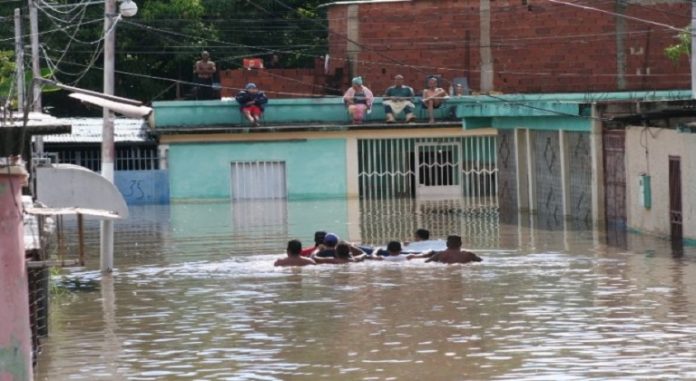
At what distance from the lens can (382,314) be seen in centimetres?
2178

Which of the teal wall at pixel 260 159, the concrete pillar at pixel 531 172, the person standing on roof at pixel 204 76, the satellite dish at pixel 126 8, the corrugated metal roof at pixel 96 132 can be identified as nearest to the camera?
the satellite dish at pixel 126 8

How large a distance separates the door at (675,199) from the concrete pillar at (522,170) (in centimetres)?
1144

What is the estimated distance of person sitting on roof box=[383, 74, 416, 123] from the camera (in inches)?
1940

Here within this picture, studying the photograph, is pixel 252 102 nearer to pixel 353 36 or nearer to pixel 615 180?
pixel 353 36

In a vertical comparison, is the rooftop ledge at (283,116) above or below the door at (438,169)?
above

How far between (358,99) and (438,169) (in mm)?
4456

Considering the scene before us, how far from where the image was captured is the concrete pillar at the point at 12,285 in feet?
39.7

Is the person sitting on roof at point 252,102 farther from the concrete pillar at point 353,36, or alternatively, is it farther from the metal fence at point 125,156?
the metal fence at point 125,156

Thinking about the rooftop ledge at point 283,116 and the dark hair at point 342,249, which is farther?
the rooftop ledge at point 283,116

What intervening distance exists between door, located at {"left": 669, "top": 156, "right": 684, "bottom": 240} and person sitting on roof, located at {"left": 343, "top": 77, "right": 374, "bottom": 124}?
17941 millimetres

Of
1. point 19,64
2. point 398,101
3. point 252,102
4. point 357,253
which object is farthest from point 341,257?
point 398,101

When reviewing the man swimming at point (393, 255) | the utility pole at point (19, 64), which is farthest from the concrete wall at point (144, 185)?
the man swimming at point (393, 255)

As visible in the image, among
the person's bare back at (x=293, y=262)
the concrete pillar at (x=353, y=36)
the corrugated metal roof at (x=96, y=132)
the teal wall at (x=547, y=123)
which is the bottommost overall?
the person's bare back at (x=293, y=262)

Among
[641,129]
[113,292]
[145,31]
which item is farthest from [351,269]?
[145,31]
